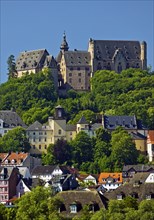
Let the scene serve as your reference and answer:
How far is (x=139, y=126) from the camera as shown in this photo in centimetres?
15875

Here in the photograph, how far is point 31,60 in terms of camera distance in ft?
592

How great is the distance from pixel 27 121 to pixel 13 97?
10079mm

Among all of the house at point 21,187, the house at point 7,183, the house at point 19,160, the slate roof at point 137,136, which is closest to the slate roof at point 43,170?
the house at point 19,160

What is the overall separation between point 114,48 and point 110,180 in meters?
50.2

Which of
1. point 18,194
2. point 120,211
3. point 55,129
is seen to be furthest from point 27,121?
point 120,211

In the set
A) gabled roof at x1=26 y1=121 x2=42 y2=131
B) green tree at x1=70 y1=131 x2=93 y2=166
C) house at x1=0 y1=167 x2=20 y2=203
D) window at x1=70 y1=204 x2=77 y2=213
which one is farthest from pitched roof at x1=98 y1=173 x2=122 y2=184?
window at x1=70 y1=204 x2=77 y2=213

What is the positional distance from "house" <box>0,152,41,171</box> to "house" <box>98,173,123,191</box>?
942cm

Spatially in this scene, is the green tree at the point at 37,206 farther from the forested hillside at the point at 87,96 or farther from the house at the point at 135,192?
the forested hillside at the point at 87,96

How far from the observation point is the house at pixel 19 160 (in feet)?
473

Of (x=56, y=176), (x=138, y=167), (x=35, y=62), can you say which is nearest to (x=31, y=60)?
(x=35, y=62)

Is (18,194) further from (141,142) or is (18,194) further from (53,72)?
(53,72)

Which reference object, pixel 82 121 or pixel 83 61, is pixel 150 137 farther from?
pixel 83 61

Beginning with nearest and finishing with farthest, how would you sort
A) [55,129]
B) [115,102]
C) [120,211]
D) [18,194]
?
[120,211] → [18,194] → [55,129] → [115,102]

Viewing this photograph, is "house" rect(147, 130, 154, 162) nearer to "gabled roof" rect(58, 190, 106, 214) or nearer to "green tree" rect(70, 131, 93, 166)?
"green tree" rect(70, 131, 93, 166)
